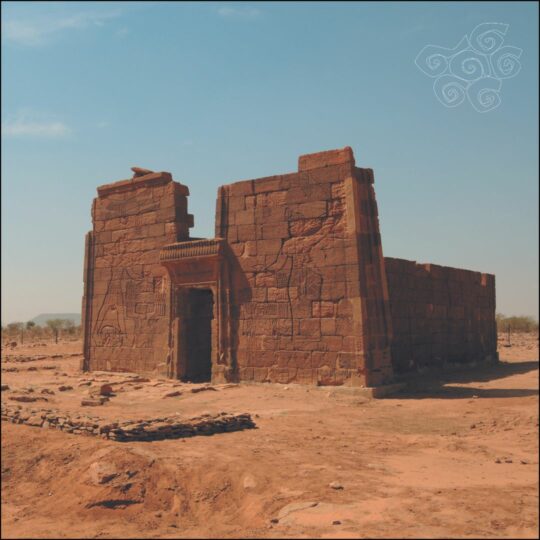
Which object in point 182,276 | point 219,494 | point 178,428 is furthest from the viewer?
point 182,276

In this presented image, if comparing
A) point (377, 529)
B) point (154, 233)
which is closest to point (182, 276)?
point (154, 233)

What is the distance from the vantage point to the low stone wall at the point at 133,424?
25.1 feet

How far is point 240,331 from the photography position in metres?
13.7

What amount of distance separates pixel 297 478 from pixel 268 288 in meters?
7.51

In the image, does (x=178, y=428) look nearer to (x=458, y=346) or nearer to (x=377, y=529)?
(x=377, y=529)

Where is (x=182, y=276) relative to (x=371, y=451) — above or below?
above

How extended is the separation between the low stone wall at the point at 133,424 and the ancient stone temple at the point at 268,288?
403cm

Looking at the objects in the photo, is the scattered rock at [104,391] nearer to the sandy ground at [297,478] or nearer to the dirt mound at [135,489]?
the sandy ground at [297,478]

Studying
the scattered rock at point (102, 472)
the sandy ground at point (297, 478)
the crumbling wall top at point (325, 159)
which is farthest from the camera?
the crumbling wall top at point (325, 159)

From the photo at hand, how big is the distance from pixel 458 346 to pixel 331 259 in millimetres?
6998

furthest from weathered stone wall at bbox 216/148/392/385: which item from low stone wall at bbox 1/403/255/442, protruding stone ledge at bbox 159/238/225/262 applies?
low stone wall at bbox 1/403/255/442

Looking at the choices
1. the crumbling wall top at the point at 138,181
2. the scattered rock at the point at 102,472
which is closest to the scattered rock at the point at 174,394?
the scattered rock at the point at 102,472

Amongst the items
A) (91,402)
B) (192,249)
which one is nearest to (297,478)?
(91,402)

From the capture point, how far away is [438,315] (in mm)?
16562
